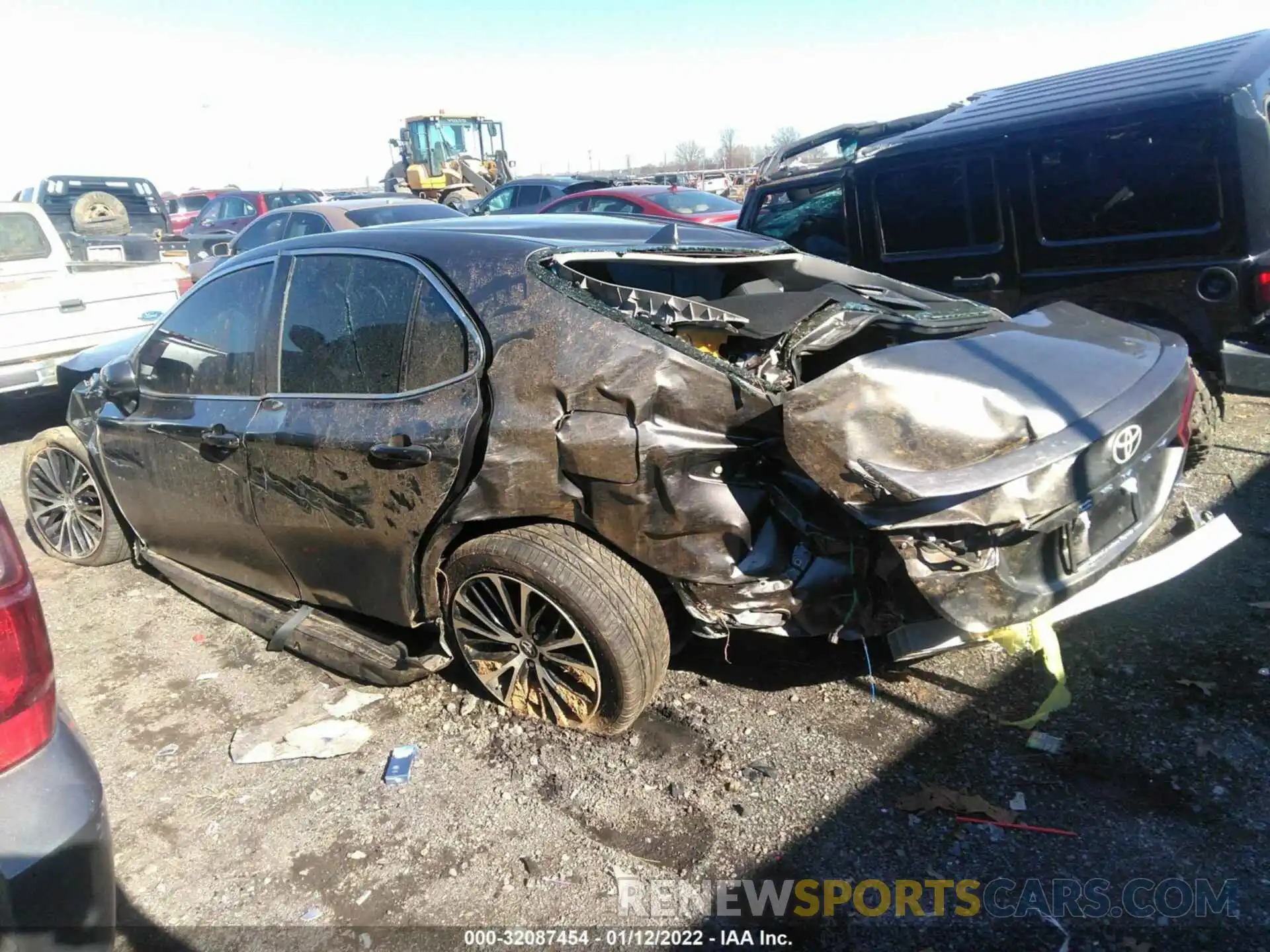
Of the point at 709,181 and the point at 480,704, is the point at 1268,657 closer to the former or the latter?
the point at 480,704

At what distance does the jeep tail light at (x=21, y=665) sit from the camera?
5.73 ft

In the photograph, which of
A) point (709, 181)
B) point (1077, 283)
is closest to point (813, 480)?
point (1077, 283)

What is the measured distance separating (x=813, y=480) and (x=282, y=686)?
Result: 239 cm

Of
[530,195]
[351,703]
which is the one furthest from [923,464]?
[530,195]

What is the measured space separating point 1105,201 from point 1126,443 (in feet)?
9.33

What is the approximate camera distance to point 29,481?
4.82 meters

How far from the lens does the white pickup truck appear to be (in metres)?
7.03

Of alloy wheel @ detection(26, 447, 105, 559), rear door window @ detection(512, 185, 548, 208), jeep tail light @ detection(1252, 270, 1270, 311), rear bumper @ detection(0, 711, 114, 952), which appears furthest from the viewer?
rear door window @ detection(512, 185, 548, 208)

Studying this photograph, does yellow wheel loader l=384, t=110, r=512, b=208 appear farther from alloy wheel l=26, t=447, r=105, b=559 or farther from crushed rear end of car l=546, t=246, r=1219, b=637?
crushed rear end of car l=546, t=246, r=1219, b=637

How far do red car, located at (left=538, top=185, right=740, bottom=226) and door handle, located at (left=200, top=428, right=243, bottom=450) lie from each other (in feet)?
26.4

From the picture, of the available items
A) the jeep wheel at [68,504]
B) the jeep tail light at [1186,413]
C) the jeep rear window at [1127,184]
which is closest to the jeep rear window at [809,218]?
the jeep rear window at [1127,184]

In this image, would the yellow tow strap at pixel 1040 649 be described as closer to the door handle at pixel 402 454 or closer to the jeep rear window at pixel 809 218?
the door handle at pixel 402 454

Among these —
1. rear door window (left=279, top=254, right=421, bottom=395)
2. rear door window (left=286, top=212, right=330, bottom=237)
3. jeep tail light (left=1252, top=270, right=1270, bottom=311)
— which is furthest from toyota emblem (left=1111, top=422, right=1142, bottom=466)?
rear door window (left=286, top=212, right=330, bottom=237)

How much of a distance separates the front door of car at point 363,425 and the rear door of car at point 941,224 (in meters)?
3.67
